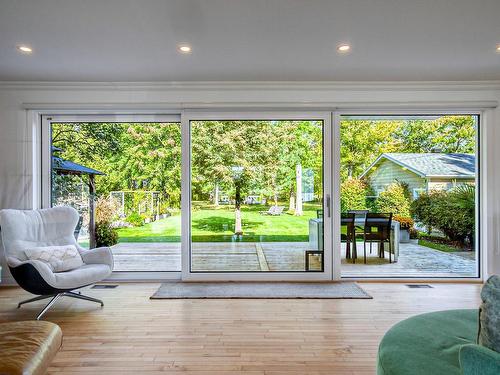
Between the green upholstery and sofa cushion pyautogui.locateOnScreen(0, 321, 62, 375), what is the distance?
1641 millimetres

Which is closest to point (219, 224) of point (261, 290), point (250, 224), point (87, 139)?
point (250, 224)

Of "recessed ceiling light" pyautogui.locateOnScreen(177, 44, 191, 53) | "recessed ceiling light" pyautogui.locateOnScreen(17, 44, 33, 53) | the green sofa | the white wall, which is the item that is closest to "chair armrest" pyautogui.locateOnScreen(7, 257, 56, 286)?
the white wall

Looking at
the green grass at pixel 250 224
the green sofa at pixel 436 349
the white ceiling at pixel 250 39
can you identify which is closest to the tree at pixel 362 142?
the white ceiling at pixel 250 39

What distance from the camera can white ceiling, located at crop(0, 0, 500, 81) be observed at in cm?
230

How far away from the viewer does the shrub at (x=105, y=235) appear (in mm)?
4203

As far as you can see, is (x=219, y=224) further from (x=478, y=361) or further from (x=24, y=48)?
(x=478, y=361)

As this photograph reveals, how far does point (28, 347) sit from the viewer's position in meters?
1.61

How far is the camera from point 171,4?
2.26 meters

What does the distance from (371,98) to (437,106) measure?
2.73ft

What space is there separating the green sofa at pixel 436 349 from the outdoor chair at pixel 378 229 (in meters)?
2.67

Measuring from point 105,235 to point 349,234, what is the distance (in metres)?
3.38

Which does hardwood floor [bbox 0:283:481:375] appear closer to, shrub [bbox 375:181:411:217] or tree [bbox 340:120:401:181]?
shrub [bbox 375:181:411:217]

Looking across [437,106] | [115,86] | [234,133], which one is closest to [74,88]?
[115,86]

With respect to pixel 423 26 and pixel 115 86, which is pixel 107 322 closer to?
pixel 115 86
